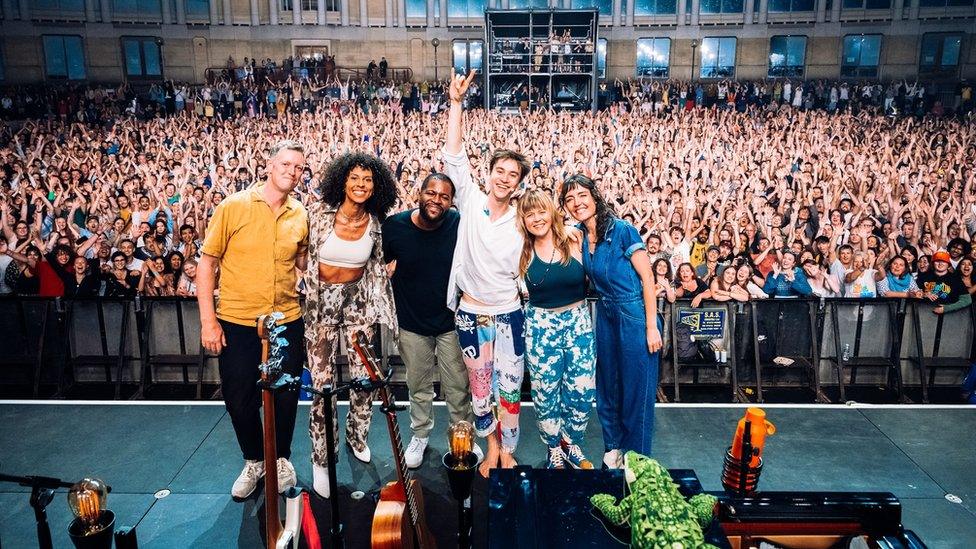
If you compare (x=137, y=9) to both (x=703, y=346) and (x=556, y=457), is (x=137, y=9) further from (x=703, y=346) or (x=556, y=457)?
(x=556, y=457)

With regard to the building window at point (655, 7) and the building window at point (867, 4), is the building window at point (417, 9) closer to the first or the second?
the building window at point (655, 7)

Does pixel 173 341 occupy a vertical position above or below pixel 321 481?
above

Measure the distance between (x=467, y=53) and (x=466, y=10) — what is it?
4.93 ft

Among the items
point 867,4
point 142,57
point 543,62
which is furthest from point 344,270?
point 867,4

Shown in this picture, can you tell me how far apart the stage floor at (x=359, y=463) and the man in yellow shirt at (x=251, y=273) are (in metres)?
0.38

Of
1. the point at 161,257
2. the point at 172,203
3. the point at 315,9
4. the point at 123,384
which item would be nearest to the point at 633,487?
the point at 123,384

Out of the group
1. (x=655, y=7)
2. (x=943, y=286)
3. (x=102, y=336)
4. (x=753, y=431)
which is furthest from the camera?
(x=655, y=7)

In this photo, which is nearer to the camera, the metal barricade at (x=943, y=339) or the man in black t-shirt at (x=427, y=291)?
the man in black t-shirt at (x=427, y=291)

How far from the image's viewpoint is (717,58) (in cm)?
2158

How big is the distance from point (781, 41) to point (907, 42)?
4.02m

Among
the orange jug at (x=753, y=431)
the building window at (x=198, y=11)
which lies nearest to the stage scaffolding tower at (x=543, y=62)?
the building window at (x=198, y=11)

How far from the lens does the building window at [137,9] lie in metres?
19.7

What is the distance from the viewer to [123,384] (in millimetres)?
4816

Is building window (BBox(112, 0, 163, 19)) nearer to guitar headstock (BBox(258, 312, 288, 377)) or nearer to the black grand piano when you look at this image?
guitar headstock (BBox(258, 312, 288, 377))
